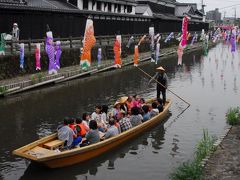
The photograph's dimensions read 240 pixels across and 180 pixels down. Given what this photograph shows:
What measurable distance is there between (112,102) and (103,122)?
7.69m

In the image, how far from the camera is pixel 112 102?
2288 centimetres

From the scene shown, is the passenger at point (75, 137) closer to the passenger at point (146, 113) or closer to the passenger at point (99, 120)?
the passenger at point (99, 120)

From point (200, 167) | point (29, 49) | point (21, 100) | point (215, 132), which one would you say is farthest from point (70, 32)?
point (200, 167)

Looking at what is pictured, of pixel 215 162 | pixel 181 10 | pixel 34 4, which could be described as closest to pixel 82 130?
pixel 215 162

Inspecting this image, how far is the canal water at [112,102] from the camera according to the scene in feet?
41.3

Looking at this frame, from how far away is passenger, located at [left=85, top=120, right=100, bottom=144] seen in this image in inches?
523

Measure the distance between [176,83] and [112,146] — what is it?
16887 millimetres

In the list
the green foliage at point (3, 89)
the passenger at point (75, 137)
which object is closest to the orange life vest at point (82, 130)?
the passenger at point (75, 137)

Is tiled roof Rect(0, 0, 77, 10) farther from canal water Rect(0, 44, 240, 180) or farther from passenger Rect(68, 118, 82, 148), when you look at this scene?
passenger Rect(68, 118, 82, 148)

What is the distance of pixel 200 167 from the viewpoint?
1077 cm

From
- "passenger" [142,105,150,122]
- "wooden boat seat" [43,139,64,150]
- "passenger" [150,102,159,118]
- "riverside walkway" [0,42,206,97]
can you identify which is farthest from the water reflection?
"riverside walkway" [0,42,206,97]

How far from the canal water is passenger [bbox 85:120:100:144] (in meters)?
0.71

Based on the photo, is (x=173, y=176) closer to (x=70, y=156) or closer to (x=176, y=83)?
(x=70, y=156)

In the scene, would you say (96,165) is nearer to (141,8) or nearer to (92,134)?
(92,134)
